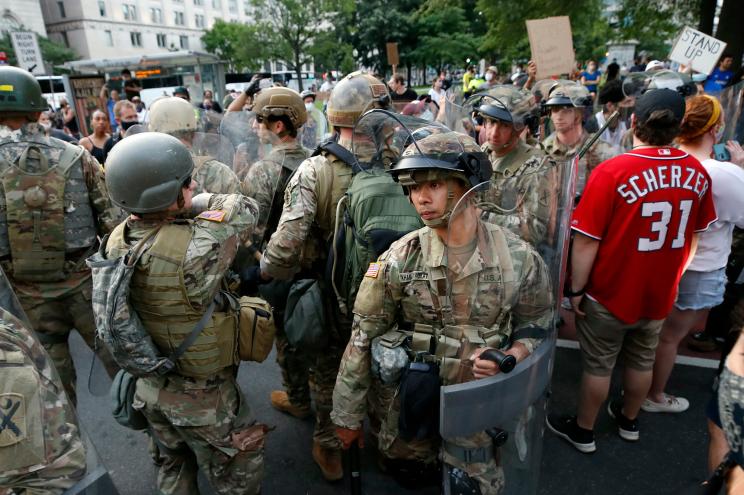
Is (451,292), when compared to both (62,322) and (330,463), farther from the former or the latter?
(62,322)

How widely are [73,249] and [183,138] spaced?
113 cm

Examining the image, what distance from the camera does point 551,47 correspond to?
5.82 meters

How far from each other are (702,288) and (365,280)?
7.59 feet


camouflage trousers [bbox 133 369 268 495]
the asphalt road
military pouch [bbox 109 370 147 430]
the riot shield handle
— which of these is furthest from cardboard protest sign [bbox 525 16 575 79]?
military pouch [bbox 109 370 147 430]

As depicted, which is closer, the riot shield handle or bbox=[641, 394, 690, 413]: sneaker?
the riot shield handle

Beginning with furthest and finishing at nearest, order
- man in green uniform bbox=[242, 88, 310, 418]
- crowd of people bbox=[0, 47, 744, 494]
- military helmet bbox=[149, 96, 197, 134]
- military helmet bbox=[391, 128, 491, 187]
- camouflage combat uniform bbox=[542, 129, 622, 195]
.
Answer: camouflage combat uniform bbox=[542, 129, 622, 195] → military helmet bbox=[149, 96, 197, 134] → man in green uniform bbox=[242, 88, 310, 418] → military helmet bbox=[391, 128, 491, 187] → crowd of people bbox=[0, 47, 744, 494]

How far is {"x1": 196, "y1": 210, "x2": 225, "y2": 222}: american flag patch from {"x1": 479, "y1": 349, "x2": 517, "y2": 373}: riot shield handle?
1283 millimetres

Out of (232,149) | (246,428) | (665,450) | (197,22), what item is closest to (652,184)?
(665,450)

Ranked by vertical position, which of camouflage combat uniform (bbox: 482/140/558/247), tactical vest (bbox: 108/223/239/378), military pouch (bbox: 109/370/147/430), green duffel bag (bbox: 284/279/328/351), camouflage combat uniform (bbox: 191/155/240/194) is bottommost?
military pouch (bbox: 109/370/147/430)

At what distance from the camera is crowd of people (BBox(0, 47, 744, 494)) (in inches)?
62.4

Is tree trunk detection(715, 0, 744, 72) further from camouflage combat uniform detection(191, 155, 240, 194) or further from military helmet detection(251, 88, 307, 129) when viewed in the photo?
camouflage combat uniform detection(191, 155, 240, 194)

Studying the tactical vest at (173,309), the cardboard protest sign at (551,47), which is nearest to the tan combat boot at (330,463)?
the tactical vest at (173,309)

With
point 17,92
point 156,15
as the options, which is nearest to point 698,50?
point 17,92

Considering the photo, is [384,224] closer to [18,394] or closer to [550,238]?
[550,238]
